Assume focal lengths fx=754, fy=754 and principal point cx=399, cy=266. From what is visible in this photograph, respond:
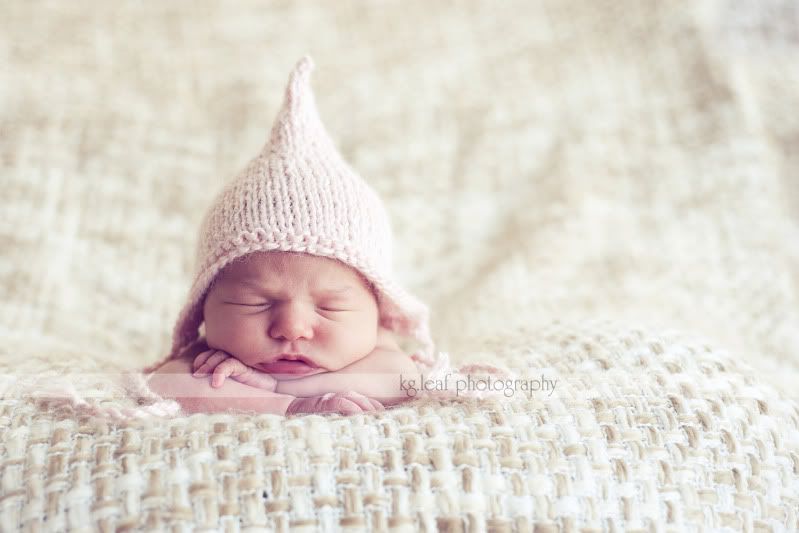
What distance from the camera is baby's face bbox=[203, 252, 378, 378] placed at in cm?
103

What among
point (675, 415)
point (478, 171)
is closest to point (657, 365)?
point (675, 415)

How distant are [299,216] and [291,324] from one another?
158 mm

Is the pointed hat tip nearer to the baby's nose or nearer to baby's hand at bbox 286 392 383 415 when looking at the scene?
the baby's nose

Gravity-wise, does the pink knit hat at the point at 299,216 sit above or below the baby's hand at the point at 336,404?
above

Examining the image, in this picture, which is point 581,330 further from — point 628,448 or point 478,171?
point 478,171

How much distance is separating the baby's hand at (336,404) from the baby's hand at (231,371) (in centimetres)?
5

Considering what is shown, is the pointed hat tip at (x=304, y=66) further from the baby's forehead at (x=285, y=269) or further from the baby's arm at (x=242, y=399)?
the baby's arm at (x=242, y=399)

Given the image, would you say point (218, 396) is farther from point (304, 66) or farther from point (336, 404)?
point (304, 66)

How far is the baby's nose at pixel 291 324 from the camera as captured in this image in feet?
3.32

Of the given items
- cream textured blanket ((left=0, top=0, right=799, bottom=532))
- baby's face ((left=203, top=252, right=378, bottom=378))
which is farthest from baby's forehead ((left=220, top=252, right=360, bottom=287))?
cream textured blanket ((left=0, top=0, right=799, bottom=532))

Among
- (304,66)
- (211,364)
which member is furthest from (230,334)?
(304,66)

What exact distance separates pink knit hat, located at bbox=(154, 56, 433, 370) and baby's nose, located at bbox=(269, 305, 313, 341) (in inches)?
3.5

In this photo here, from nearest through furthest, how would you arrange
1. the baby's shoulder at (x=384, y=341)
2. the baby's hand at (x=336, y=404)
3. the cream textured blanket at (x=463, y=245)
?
1. the cream textured blanket at (x=463, y=245)
2. the baby's hand at (x=336, y=404)
3. the baby's shoulder at (x=384, y=341)

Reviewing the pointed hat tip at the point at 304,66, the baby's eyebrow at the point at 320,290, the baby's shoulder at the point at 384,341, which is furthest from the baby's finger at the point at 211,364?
the pointed hat tip at the point at 304,66
